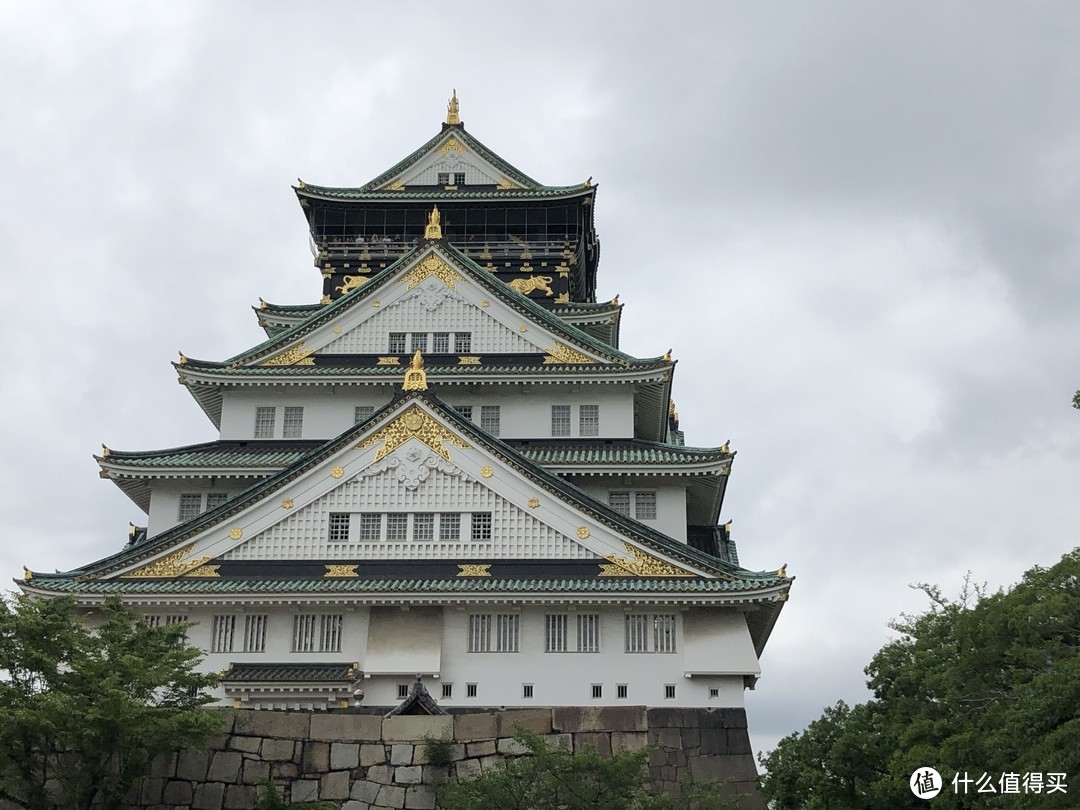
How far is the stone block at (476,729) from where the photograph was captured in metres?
24.4

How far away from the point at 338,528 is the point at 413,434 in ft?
10.3

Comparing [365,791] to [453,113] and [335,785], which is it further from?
[453,113]

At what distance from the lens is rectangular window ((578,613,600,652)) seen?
104 ft

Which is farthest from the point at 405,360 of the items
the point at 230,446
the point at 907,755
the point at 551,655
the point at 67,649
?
the point at 907,755

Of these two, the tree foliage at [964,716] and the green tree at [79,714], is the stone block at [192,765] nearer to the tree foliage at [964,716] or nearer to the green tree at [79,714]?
the green tree at [79,714]

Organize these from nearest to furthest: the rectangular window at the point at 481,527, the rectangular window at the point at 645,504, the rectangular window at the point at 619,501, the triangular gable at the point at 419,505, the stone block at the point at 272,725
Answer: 1. the stone block at the point at 272,725
2. the triangular gable at the point at 419,505
3. the rectangular window at the point at 481,527
4. the rectangular window at the point at 645,504
5. the rectangular window at the point at 619,501

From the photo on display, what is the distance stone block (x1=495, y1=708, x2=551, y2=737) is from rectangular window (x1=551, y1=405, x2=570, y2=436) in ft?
47.9

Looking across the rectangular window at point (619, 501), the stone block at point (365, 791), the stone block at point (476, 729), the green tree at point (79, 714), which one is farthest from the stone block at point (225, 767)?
the rectangular window at point (619, 501)

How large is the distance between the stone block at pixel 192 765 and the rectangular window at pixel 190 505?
14056 millimetres

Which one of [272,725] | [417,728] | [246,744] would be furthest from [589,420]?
[246,744]

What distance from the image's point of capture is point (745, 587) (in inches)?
1205

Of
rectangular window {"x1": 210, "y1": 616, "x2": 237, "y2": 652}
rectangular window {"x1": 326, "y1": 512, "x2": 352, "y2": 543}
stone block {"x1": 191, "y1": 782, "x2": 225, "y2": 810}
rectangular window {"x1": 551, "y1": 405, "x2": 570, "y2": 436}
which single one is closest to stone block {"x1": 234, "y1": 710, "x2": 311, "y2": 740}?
stone block {"x1": 191, "y1": 782, "x2": 225, "y2": 810}

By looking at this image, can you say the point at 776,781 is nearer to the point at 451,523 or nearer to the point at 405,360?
the point at 451,523

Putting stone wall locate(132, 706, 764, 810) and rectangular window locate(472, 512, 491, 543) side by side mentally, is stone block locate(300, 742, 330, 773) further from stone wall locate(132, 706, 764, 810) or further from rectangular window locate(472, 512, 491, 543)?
rectangular window locate(472, 512, 491, 543)
